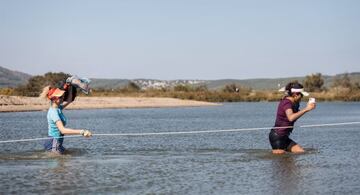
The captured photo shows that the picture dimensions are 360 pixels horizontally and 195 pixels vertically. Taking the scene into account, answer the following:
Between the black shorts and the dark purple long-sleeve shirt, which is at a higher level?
the dark purple long-sleeve shirt

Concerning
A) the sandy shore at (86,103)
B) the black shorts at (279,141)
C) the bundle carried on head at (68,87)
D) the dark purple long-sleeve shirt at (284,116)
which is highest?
the bundle carried on head at (68,87)

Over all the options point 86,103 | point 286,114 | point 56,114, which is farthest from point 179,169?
point 86,103

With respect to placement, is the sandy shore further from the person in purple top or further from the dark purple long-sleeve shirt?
the dark purple long-sleeve shirt

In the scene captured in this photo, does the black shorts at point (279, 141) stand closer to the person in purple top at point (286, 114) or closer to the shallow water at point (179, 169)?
the person in purple top at point (286, 114)

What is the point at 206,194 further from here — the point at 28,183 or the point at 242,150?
the point at 242,150

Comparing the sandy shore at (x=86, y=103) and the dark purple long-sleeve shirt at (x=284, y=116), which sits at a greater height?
the dark purple long-sleeve shirt at (x=284, y=116)

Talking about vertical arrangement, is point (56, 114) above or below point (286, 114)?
above

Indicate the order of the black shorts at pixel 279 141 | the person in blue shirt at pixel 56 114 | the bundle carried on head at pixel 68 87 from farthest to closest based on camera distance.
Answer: the black shorts at pixel 279 141 → the bundle carried on head at pixel 68 87 → the person in blue shirt at pixel 56 114

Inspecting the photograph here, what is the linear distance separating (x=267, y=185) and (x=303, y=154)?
5.11 meters

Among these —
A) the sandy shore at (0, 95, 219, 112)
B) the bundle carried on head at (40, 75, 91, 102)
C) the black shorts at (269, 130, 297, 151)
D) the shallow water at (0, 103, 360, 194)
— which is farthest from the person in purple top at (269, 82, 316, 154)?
the sandy shore at (0, 95, 219, 112)

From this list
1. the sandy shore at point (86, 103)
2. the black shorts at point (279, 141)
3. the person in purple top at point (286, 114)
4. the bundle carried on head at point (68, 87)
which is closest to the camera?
the bundle carried on head at point (68, 87)

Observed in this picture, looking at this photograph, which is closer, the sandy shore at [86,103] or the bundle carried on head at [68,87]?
the bundle carried on head at [68,87]

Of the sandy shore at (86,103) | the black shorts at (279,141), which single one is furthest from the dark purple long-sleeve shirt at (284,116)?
the sandy shore at (86,103)

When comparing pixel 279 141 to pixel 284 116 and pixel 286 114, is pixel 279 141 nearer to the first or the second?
pixel 284 116
